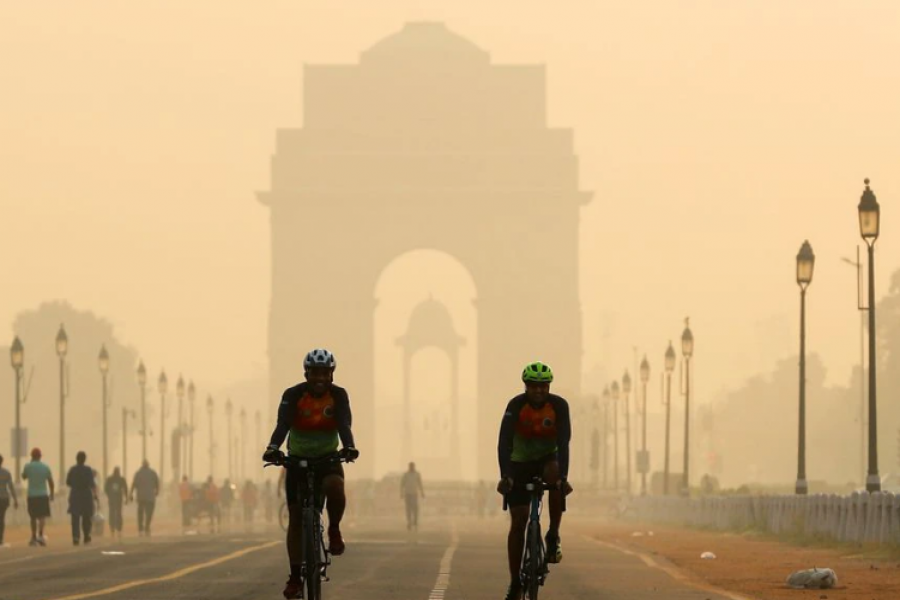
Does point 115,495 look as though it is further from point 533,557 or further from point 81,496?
point 533,557

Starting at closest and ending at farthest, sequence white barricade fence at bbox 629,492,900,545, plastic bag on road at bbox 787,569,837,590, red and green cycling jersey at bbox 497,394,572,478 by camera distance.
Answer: red and green cycling jersey at bbox 497,394,572,478 < plastic bag on road at bbox 787,569,837,590 < white barricade fence at bbox 629,492,900,545

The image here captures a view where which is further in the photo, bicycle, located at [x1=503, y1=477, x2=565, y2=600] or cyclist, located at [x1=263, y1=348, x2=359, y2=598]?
bicycle, located at [x1=503, y1=477, x2=565, y2=600]

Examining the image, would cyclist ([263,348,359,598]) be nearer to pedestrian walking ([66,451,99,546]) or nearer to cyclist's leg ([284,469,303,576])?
cyclist's leg ([284,469,303,576])

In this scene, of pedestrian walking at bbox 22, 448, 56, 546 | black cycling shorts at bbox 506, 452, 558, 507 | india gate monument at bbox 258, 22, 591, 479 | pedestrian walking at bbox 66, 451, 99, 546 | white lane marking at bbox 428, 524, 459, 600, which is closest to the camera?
black cycling shorts at bbox 506, 452, 558, 507

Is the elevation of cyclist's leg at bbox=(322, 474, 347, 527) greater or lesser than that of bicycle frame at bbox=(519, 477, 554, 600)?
greater

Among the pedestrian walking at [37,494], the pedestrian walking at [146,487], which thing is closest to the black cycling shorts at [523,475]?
the pedestrian walking at [37,494]

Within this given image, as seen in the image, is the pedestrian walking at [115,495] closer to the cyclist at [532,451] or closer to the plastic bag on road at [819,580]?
the plastic bag on road at [819,580]

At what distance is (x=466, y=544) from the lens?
3956cm

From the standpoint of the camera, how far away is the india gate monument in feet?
422

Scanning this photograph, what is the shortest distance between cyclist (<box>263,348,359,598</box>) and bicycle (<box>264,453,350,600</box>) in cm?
4

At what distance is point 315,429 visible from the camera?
17266 millimetres

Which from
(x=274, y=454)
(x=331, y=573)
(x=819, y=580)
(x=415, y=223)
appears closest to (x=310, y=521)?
(x=274, y=454)

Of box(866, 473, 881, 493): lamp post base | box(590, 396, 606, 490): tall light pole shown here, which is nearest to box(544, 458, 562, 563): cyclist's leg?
box(866, 473, 881, 493): lamp post base

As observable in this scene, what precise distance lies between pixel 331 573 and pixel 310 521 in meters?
10.0
